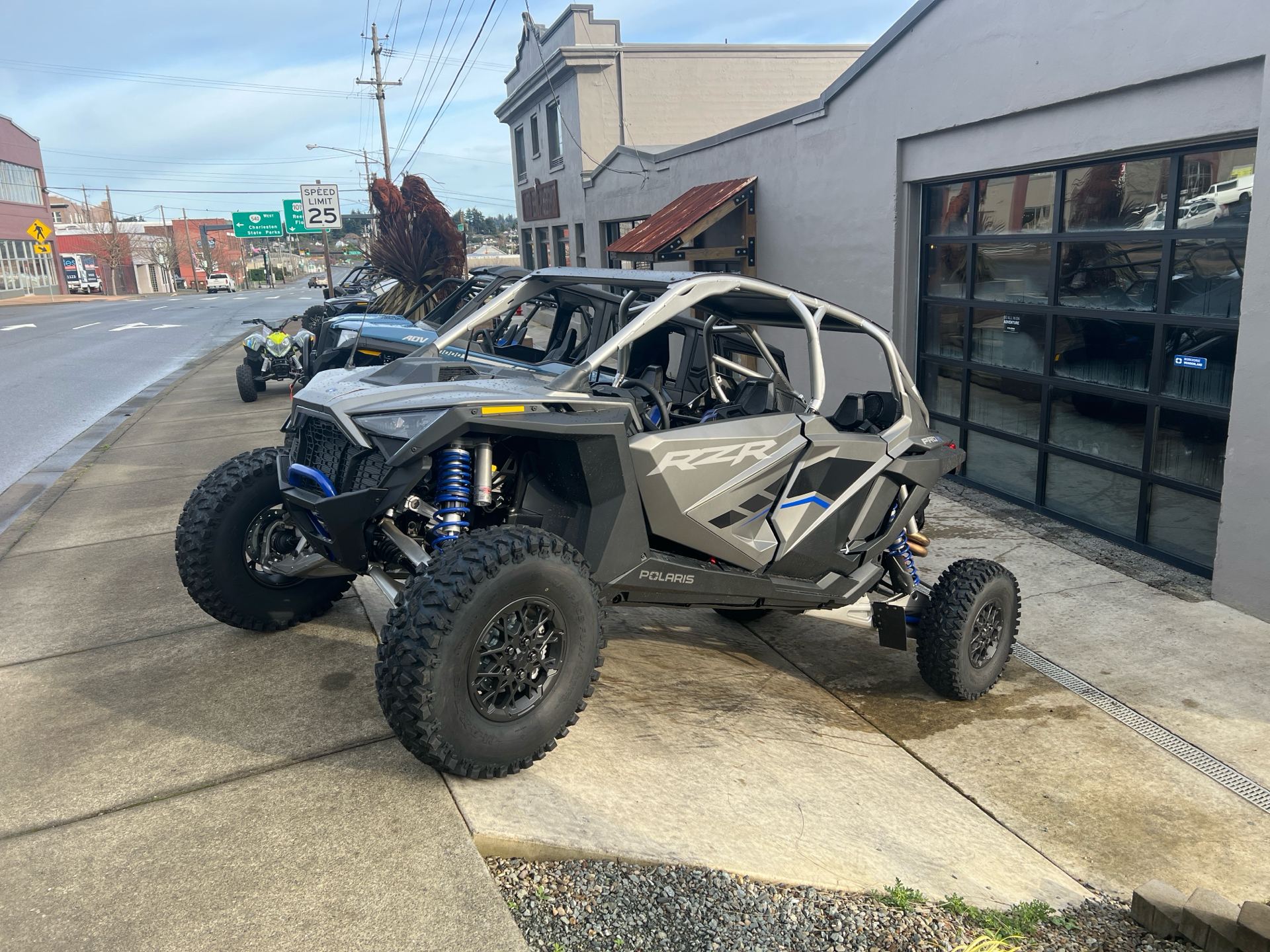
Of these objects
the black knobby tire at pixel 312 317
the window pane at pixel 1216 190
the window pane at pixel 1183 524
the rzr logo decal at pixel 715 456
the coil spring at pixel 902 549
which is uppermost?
the window pane at pixel 1216 190

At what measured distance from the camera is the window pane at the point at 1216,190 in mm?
6180

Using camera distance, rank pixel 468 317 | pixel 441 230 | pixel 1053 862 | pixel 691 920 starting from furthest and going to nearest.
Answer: pixel 441 230
pixel 468 317
pixel 1053 862
pixel 691 920

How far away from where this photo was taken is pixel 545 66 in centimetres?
2492

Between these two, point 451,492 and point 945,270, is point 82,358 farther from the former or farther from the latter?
point 451,492

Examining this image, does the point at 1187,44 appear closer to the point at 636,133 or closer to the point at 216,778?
the point at 216,778

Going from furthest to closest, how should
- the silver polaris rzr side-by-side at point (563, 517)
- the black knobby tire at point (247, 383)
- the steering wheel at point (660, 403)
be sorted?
the black knobby tire at point (247, 383)
the steering wheel at point (660, 403)
the silver polaris rzr side-by-side at point (563, 517)

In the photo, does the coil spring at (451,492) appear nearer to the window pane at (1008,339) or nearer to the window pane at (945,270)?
the window pane at (1008,339)

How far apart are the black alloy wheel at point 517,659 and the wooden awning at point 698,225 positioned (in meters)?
9.13

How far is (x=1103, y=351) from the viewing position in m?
7.49

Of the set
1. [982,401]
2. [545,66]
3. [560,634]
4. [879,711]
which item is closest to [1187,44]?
[982,401]

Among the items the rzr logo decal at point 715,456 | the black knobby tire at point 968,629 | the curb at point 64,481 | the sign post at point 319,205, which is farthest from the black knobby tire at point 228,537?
the sign post at point 319,205

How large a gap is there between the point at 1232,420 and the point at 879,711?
3.17 metres

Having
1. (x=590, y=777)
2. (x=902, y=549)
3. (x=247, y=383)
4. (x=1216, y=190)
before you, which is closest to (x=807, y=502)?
(x=902, y=549)

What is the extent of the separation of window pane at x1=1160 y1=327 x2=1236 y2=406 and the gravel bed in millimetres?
4363
